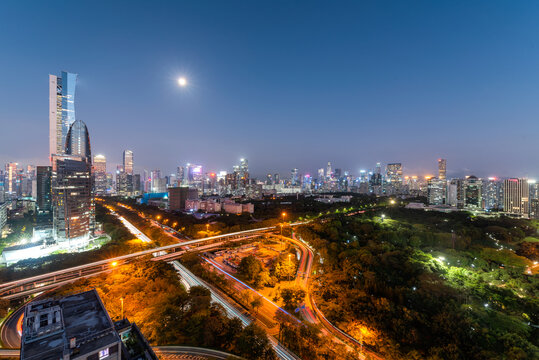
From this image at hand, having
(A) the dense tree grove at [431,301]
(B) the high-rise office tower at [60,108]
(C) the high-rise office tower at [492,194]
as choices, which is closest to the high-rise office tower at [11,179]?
(B) the high-rise office tower at [60,108]

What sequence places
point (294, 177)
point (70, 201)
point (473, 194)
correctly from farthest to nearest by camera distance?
point (294, 177) → point (473, 194) → point (70, 201)

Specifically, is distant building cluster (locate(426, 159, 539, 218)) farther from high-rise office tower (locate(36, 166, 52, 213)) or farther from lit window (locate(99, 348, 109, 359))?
high-rise office tower (locate(36, 166, 52, 213))

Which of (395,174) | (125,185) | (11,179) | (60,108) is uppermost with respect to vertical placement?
(60,108)

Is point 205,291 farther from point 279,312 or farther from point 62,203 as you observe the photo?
point 62,203

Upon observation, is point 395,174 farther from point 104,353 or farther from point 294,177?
point 104,353

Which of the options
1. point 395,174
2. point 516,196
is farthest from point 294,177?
point 516,196

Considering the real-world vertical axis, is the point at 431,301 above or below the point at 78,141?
below

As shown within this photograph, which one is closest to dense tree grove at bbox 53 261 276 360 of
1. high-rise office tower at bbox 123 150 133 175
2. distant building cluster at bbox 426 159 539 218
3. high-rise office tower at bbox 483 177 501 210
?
distant building cluster at bbox 426 159 539 218
